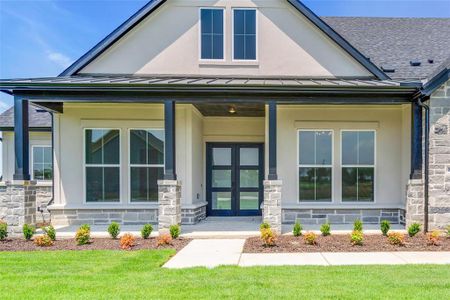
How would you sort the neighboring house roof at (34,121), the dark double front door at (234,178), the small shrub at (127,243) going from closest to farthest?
the small shrub at (127,243) < the dark double front door at (234,178) < the neighboring house roof at (34,121)

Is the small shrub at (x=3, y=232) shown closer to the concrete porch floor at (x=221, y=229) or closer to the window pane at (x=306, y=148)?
the concrete porch floor at (x=221, y=229)

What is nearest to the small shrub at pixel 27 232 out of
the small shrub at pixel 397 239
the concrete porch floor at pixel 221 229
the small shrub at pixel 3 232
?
the small shrub at pixel 3 232

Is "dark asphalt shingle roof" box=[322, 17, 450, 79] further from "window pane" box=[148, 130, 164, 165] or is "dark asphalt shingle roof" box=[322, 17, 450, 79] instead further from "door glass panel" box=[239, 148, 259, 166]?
"window pane" box=[148, 130, 164, 165]

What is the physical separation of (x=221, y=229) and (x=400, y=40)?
9.58 m

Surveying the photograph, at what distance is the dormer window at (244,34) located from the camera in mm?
10570

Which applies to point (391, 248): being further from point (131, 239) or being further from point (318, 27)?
point (318, 27)

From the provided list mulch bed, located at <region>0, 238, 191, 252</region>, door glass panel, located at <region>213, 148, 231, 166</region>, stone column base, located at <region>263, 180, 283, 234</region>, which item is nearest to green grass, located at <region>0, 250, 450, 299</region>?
mulch bed, located at <region>0, 238, 191, 252</region>

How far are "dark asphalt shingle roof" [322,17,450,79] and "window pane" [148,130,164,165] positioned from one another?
295 inches

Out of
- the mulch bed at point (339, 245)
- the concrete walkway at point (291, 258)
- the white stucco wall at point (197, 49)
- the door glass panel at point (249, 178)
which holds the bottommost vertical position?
the mulch bed at point (339, 245)

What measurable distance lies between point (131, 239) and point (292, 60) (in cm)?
704

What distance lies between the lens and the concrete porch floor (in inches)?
344

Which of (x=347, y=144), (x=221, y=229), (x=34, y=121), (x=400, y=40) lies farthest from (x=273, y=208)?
(x=34, y=121)

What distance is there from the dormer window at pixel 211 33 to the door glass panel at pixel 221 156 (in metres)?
3.24

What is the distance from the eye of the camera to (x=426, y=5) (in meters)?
18.3
